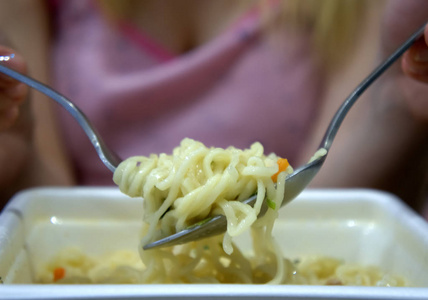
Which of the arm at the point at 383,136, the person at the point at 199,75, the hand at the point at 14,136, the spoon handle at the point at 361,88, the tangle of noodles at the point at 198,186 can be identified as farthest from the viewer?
the person at the point at 199,75

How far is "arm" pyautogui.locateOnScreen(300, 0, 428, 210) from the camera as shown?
51.2 inches

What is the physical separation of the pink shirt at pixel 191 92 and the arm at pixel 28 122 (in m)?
0.13

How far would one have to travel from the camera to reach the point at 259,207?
2.37 feet

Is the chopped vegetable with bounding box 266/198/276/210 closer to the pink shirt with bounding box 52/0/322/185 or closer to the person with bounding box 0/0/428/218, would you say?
the person with bounding box 0/0/428/218

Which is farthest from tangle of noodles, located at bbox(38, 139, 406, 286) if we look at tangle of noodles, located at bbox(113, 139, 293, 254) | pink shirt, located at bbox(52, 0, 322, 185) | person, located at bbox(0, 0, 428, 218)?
pink shirt, located at bbox(52, 0, 322, 185)

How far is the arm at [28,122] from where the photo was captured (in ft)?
3.51

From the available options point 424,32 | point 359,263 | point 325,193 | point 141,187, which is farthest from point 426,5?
point 141,187

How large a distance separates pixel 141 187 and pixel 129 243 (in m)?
0.32

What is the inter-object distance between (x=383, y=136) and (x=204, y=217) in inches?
36.2

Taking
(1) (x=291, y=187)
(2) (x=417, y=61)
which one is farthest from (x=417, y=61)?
(1) (x=291, y=187)

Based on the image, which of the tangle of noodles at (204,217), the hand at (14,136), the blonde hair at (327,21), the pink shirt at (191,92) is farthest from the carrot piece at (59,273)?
the blonde hair at (327,21)

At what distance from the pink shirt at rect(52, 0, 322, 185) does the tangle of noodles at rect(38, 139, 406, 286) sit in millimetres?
766

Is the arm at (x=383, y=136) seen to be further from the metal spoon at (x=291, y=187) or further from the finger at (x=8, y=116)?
the finger at (x=8, y=116)

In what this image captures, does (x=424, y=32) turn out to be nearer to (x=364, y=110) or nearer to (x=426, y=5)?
(x=426, y=5)
